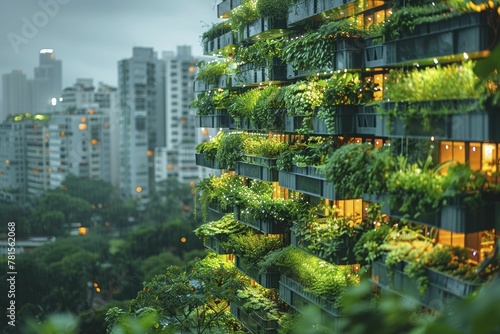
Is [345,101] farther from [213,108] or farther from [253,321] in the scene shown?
[213,108]

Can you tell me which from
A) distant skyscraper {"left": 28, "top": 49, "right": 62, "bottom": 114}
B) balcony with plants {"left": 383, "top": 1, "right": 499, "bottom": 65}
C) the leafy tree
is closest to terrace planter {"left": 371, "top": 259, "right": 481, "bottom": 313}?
balcony with plants {"left": 383, "top": 1, "right": 499, "bottom": 65}

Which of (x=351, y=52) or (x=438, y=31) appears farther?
(x=351, y=52)

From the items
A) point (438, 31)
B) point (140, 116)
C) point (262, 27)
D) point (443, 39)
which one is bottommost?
point (443, 39)

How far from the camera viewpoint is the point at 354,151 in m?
14.7

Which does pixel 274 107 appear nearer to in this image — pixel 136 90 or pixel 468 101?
pixel 468 101

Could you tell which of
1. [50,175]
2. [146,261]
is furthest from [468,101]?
[50,175]

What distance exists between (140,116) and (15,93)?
2771 cm

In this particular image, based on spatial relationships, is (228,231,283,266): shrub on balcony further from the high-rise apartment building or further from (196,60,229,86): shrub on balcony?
the high-rise apartment building

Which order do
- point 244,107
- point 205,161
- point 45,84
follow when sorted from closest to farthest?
1. point 244,107
2. point 205,161
3. point 45,84

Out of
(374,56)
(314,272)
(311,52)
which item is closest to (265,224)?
(314,272)

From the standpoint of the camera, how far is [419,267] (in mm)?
12938

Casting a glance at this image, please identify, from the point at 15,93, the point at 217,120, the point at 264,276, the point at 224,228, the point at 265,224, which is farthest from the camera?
the point at 15,93

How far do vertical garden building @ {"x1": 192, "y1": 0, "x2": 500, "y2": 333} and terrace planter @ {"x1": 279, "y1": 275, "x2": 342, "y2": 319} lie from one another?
56 mm

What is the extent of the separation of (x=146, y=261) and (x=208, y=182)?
1432 inches
